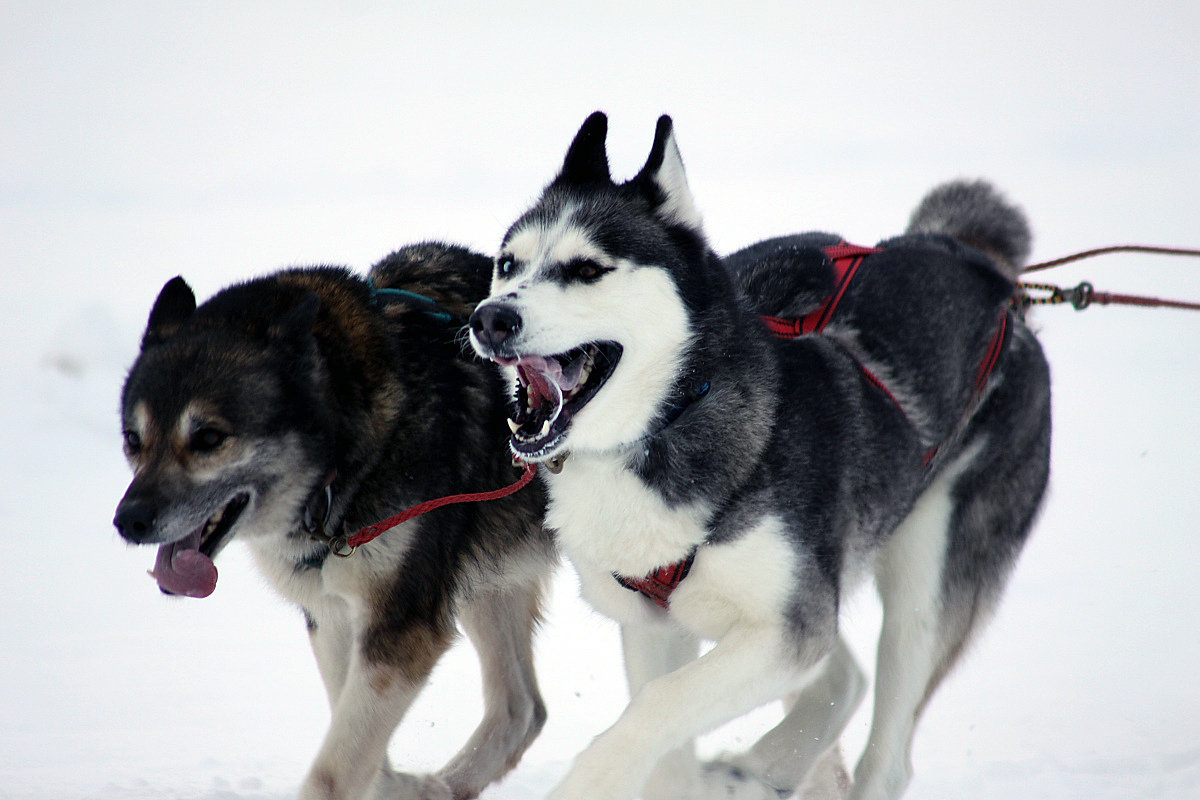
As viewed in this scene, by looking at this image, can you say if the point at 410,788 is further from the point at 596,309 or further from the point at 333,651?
the point at 596,309

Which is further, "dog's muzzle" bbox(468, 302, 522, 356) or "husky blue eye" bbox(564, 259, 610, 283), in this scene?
"husky blue eye" bbox(564, 259, 610, 283)

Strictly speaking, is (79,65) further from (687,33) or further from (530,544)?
(530,544)

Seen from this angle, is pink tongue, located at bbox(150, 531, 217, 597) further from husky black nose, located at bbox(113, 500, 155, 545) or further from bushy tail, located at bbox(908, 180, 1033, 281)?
bushy tail, located at bbox(908, 180, 1033, 281)

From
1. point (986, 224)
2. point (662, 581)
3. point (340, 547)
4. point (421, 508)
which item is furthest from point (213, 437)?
point (986, 224)

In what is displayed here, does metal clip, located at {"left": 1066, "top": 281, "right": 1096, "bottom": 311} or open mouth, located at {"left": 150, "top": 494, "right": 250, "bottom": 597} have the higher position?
metal clip, located at {"left": 1066, "top": 281, "right": 1096, "bottom": 311}

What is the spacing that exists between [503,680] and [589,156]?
1.67 meters

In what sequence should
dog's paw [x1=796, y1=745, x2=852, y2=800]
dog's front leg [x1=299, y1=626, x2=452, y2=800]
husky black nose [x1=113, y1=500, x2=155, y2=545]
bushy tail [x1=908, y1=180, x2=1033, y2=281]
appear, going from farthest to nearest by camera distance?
bushy tail [x1=908, y1=180, x2=1033, y2=281], dog's paw [x1=796, y1=745, x2=852, y2=800], dog's front leg [x1=299, y1=626, x2=452, y2=800], husky black nose [x1=113, y1=500, x2=155, y2=545]

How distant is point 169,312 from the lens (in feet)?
8.75

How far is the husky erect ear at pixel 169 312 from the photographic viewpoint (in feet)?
8.57

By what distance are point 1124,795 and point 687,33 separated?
9063mm

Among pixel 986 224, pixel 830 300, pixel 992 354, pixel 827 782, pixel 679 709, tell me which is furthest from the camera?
pixel 986 224

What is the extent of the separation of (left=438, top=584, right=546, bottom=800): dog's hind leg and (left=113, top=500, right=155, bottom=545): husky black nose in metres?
1.19

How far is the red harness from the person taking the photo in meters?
2.32

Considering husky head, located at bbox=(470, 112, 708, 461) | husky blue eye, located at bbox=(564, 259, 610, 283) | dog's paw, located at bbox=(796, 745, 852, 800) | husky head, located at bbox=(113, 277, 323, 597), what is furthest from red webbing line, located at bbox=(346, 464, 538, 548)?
dog's paw, located at bbox=(796, 745, 852, 800)
